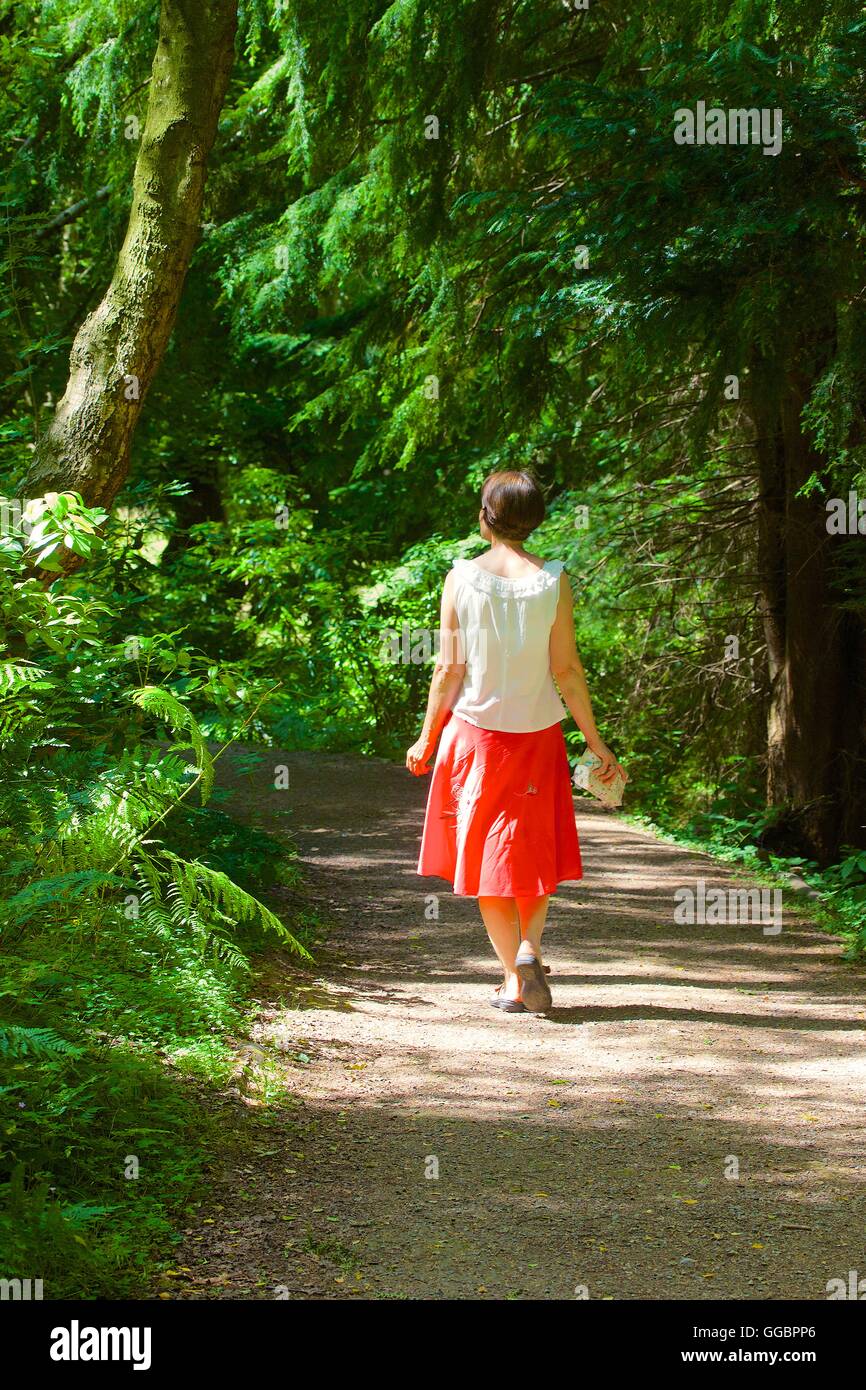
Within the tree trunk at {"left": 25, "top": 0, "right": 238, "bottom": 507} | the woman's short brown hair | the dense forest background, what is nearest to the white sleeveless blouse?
the woman's short brown hair

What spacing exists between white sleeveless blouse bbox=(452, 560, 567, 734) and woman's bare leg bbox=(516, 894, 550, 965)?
718 mm

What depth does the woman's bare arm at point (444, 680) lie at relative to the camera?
17.6ft

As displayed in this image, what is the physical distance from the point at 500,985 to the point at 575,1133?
160 centimetres

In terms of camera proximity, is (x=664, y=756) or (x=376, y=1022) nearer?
(x=376, y=1022)

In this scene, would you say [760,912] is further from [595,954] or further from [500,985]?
[500,985]

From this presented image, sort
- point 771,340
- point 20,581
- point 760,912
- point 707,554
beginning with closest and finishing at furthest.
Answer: point 20,581 < point 771,340 < point 760,912 < point 707,554

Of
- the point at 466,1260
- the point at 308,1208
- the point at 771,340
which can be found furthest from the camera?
the point at 771,340

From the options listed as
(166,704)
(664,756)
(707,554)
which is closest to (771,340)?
(166,704)

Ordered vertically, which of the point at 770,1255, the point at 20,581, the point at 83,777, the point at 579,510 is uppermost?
the point at 579,510

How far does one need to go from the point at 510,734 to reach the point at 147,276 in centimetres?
272

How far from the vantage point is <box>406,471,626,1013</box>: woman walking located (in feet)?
17.4

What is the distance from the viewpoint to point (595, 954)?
21.6 feet

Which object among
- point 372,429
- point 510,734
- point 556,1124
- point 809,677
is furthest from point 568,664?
point 372,429

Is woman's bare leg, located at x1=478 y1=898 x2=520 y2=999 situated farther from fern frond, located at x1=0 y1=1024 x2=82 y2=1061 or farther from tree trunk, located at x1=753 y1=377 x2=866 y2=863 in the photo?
tree trunk, located at x1=753 y1=377 x2=866 y2=863
